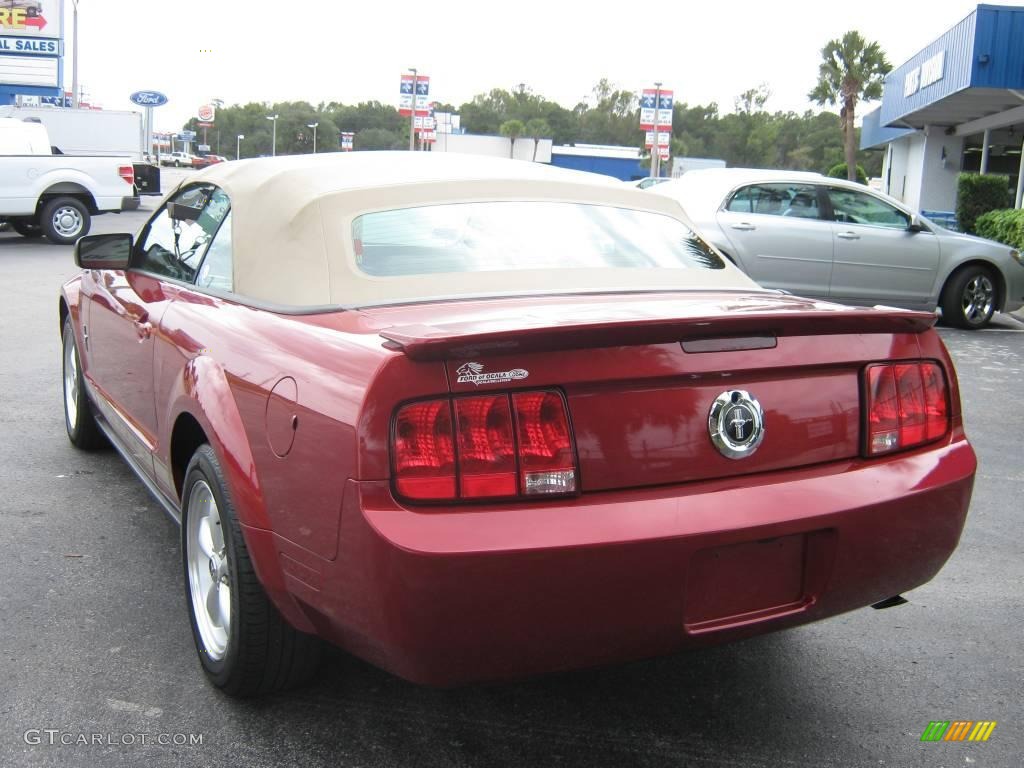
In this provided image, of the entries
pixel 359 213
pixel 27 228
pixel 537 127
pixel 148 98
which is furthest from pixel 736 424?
pixel 537 127

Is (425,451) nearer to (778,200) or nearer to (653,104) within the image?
(778,200)

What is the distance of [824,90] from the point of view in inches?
1993

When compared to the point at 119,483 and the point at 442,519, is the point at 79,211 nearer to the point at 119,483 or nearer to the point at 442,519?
the point at 119,483

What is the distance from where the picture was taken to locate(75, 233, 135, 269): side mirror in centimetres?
428

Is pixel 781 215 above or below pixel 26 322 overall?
above

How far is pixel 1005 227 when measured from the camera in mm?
15914

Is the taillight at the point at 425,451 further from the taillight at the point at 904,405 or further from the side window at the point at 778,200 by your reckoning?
the side window at the point at 778,200

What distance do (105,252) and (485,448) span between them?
8.92 feet

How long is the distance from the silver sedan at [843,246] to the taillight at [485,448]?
8597 mm

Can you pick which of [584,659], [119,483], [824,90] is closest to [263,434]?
[584,659]

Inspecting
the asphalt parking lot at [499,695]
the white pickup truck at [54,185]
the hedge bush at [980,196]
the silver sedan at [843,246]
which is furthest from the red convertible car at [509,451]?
the hedge bush at [980,196]

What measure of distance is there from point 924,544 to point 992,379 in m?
6.39

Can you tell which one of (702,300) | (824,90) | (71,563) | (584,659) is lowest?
(71,563)

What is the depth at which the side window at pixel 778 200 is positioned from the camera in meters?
10.9
